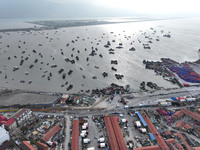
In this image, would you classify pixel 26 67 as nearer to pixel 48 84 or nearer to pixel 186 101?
pixel 48 84

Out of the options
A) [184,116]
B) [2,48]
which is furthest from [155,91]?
[2,48]

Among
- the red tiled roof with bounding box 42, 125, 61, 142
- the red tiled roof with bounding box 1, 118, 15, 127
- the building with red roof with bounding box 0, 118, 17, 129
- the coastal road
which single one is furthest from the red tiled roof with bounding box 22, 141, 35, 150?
the coastal road

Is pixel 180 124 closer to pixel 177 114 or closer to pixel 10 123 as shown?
pixel 177 114

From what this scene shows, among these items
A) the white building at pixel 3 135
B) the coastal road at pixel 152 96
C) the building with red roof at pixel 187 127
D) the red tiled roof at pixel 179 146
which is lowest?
the red tiled roof at pixel 179 146

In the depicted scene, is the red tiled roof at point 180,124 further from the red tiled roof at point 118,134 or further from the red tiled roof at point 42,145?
the red tiled roof at point 42,145

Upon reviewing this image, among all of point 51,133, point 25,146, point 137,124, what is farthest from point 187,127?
point 25,146

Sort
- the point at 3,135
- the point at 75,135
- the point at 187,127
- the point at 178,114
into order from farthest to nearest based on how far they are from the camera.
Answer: the point at 178,114, the point at 187,127, the point at 75,135, the point at 3,135

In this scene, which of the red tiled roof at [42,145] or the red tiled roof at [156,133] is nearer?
the red tiled roof at [42,145]

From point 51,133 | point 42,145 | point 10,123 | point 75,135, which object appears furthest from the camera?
point 10,123

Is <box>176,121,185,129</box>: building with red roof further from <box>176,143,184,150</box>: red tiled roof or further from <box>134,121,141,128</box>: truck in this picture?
<box>134,121,141,128</box>: truck

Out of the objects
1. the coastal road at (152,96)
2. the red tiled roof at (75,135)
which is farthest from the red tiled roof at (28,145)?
the coastal road at (152,96)
